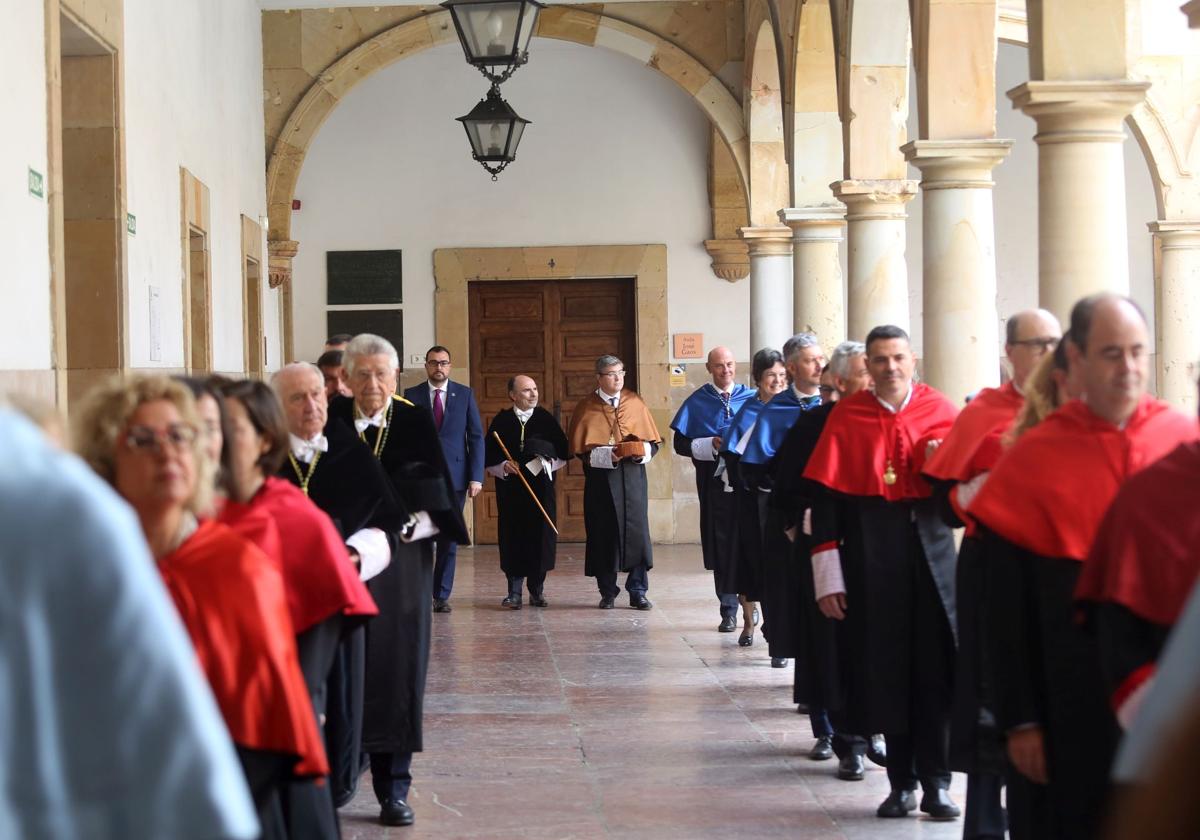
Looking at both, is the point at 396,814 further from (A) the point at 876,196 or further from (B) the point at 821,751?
(A) the point at 876,196

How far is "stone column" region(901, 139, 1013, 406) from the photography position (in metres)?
7.64

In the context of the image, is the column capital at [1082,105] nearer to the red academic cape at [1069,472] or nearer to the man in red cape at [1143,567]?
the red academic cape at [1069,472]

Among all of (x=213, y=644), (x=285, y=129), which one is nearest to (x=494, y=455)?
(x=285, y=129)

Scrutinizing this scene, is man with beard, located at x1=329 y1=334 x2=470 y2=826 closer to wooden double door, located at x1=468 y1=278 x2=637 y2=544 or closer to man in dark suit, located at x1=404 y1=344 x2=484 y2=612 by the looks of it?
man in dark suit, located at x1=404 y1=344 x2=484 y2=612

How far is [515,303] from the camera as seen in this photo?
16531mm

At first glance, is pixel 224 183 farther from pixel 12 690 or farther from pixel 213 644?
pixel 12 690

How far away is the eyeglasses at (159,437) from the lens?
2.68 m

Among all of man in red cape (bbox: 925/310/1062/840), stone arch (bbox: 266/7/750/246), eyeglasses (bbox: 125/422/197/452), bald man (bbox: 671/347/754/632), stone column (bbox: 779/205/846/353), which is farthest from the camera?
stone arch (bbox: 266/7/750/246)

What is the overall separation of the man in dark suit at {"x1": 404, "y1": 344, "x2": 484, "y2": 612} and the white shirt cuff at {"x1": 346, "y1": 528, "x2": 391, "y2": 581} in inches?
253

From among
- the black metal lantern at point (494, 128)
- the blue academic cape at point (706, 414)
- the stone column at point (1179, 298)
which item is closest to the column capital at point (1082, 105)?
the blue academic cape at point (706, 414)

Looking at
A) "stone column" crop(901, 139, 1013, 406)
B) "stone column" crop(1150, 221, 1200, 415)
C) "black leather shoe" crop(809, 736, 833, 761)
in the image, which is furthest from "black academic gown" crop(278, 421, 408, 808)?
"stone column" crop(1150, 221, 1200, 415)

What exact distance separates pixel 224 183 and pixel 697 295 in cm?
586

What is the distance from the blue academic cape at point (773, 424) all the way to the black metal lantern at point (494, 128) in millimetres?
3492

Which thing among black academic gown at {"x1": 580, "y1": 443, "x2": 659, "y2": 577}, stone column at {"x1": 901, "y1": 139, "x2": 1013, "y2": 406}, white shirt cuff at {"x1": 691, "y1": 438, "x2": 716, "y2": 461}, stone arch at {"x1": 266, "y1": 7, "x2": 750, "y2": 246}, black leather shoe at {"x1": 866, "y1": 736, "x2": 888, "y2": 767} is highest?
stone arch at {"x1": 266, "y1": 7, "x2": 750, "y2": 246}
